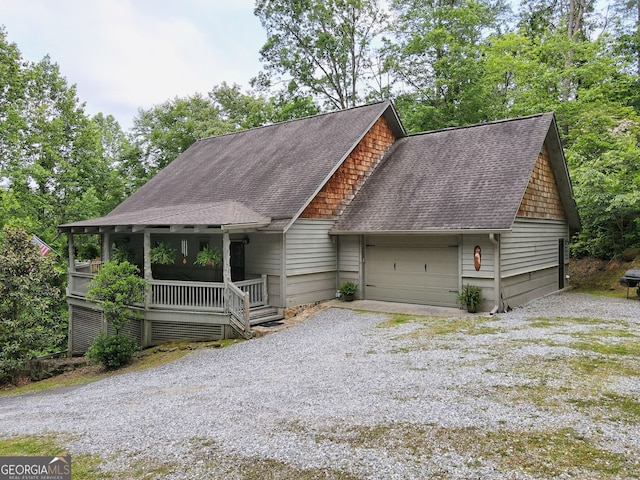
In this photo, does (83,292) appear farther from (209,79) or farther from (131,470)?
(209,79)

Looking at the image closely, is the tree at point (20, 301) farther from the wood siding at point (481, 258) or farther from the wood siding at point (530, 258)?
the wood siding at point (530, 258)

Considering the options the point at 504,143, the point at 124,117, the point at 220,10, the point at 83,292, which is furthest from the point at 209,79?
the point at 504,143

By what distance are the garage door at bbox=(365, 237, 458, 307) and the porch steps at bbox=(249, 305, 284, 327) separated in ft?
10.3

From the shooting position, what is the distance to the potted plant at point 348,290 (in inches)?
531

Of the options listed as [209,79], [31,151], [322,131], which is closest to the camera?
[322,131]

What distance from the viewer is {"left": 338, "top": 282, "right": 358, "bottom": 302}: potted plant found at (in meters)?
13.5

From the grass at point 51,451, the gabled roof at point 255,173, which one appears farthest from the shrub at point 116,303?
the grass at point 51,451

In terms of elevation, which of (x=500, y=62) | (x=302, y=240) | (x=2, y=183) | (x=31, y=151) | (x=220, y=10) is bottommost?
(x=302, y=240)

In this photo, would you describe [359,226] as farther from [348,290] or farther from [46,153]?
[46,153]

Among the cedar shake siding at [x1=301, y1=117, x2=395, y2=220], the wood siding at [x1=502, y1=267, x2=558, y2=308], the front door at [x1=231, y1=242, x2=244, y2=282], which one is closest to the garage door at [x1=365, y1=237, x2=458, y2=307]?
the wood siding at [x1=502, y1=267, x2=558, y2=308]

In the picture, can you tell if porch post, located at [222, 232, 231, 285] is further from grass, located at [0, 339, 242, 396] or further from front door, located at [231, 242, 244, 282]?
front door, located at [231, 242, 244, 282]

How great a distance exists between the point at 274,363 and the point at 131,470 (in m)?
4.18

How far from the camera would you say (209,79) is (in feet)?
118

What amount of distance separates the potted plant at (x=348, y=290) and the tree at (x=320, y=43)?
19.1 meters
